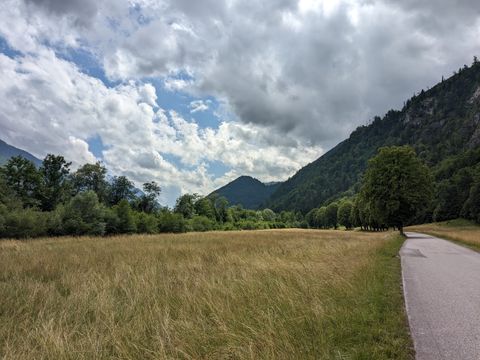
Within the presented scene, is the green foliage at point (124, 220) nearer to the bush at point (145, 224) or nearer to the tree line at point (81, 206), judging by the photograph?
the tree line at point (81, 206)

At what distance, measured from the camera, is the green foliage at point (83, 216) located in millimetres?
40875

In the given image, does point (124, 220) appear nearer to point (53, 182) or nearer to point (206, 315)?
point (53, 182)

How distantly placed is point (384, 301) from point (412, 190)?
3983cm

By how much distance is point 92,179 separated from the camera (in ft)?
289

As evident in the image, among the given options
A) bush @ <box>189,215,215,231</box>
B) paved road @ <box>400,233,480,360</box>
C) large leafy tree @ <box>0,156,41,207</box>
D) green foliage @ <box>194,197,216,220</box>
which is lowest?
bush @ <box>189,215,215,231</box>

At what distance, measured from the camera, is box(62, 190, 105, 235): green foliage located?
4088cm

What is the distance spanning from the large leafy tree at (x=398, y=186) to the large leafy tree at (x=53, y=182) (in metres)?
59.0

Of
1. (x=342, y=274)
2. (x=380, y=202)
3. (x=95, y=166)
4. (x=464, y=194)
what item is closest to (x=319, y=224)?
(x=464, y=194)

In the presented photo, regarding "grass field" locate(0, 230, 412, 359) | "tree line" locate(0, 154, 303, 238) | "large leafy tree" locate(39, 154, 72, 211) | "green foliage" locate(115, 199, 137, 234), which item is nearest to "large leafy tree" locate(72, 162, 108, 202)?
"tree line" locate(0, 154, 303, 238)

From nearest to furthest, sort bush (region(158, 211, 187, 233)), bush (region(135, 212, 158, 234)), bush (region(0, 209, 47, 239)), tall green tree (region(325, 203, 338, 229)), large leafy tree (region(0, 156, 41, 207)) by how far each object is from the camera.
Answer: bush (region(0, 209, 47, 239)) → bush (region(135, 212, 158, 234)) → large leafy tree (region(0, 156, 41, 207)) → bush (region(158, 211, 187, 233)) → tall green tree (region(325, 203, 338, 229))

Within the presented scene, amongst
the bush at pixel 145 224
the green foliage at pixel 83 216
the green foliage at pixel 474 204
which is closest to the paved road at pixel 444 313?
the green foliage at pixel 83 216

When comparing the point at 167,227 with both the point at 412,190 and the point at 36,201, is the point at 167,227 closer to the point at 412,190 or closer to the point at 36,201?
the point at 36,201

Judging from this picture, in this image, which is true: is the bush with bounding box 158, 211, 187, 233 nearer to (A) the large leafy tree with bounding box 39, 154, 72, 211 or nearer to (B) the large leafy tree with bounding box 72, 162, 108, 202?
(A) the large leafy tree with bounding box 39, 154, 72, 211

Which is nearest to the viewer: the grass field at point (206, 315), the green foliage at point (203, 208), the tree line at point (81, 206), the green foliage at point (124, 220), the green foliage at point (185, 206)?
Answer: the grass field at point (206, 315)
